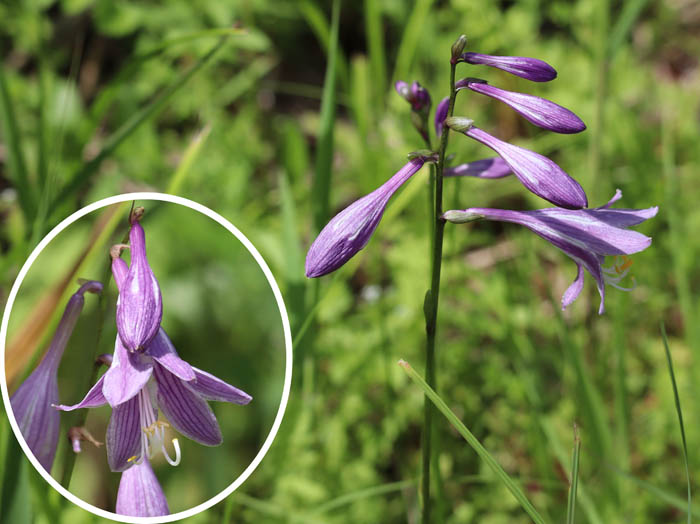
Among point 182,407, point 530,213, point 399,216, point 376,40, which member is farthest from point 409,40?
point 182,407

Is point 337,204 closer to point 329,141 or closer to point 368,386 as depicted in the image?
point 368,386

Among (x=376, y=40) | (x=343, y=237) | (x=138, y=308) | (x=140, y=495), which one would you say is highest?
(x=376, y=40)

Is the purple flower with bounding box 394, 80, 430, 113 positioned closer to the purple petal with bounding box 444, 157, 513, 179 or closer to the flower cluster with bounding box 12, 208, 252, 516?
the purple petal with bounding box 444, 157, 513, 179

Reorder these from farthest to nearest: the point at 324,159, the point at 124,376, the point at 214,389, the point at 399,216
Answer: the point at 399,216 → the point at 324,159 → the point at 214,389 → the point at 124,376

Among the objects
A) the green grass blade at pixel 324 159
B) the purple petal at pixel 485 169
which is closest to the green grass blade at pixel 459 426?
the purple petal at pixel 485 169

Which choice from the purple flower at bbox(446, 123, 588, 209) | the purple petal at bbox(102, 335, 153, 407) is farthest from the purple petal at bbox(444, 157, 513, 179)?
the purple petal at bbox(102, 335, 153, 407)

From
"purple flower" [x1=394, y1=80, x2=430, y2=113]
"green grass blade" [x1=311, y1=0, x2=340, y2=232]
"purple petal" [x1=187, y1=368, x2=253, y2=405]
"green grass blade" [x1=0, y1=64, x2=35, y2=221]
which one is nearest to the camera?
"purple petal" [x1=187, y1=368, x2=253, y2=405]

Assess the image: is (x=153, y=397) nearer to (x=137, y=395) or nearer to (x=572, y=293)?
(x=137, y=395)

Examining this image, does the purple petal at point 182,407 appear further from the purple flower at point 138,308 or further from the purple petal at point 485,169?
the purple petal at point 485,169
